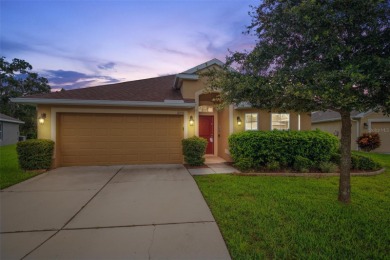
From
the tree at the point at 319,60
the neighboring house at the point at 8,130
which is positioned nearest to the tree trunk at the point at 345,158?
the tree at the point at 319,60

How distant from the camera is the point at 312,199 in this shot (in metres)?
5.05

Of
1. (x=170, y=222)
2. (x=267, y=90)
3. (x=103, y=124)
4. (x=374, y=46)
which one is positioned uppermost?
(x=374, y=46)

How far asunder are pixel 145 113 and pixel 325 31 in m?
7.59

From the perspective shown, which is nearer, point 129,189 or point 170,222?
point 170,222

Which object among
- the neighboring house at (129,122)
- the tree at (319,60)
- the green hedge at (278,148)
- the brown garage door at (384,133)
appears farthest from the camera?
the brown garage door at (384,133)

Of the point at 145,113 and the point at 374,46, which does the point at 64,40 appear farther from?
the point at 374,46

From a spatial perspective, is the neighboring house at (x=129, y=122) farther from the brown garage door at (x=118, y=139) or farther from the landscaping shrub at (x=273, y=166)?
the landscaping shrub at (x=273, y=166)

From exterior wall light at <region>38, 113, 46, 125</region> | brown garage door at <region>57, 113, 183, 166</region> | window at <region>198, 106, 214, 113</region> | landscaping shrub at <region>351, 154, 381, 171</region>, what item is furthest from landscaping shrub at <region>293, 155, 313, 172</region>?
exterior wall light at <region>38, 113, 46, 125</region>

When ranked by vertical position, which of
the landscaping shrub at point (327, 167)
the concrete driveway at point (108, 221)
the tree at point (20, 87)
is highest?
the tree at point (20, 87)

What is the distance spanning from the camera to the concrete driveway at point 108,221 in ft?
9.76

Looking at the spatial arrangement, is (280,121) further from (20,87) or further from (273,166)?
(20,87)

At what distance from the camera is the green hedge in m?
8.31

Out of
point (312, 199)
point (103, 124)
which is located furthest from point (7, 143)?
point (312, 199)

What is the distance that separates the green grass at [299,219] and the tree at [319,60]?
79 centimetres
